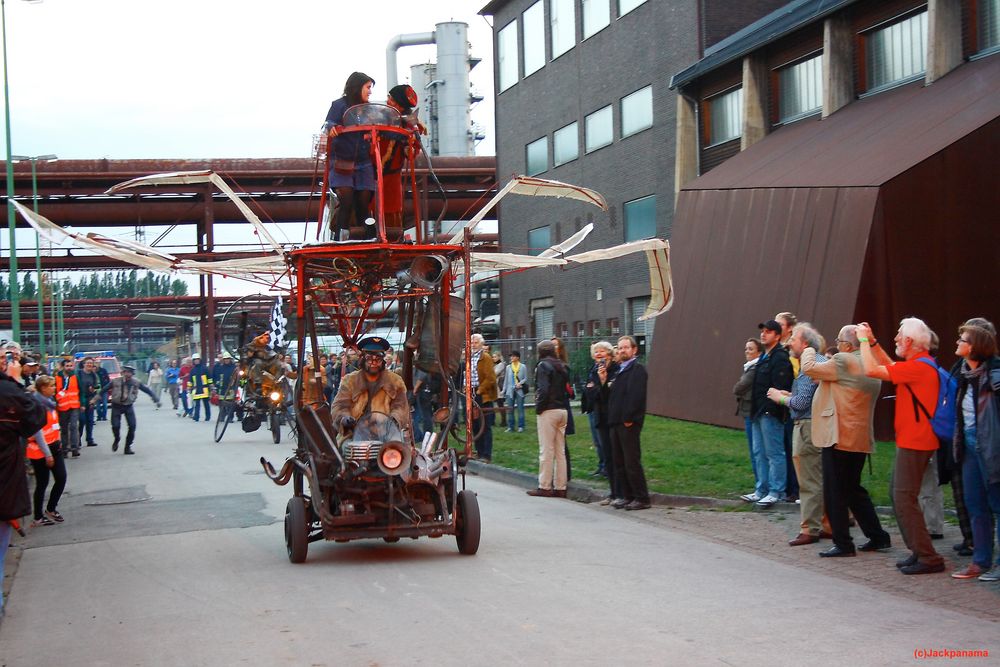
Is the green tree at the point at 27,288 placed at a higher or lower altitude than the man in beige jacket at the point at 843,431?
higher

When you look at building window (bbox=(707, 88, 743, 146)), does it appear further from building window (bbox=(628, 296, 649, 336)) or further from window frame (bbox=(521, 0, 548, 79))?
window frame (bbox=(521, 0, 548, 79))

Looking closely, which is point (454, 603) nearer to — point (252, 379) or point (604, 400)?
point (604, 400)

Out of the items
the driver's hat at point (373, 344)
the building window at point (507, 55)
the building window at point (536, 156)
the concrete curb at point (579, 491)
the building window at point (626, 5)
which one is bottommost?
the concrete curb at point (579, 491)

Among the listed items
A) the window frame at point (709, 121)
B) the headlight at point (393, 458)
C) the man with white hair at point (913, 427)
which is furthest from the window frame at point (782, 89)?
the headlight at point (393, 458)

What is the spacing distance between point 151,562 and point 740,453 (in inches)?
356

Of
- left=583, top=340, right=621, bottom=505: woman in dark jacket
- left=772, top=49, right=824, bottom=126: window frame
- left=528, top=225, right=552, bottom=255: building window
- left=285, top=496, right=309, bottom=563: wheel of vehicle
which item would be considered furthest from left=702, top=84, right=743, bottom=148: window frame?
left=285, top=496, right=309, bottom=563: wheel of vehicle

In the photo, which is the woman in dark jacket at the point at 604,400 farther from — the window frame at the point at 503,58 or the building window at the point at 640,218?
the window frame at the point at 503,58

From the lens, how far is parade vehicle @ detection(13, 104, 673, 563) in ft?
31.0

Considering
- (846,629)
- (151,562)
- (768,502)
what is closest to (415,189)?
(151,562)

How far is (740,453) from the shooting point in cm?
1620

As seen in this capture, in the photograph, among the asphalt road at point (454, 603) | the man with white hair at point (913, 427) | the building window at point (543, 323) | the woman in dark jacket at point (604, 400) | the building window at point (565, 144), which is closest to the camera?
the asphalt road at point (454, 603)

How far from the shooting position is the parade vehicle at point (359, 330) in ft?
31.0

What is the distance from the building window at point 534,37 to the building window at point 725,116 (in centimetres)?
1047

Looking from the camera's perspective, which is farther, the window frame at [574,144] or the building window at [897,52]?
the window frame at [574,144]
